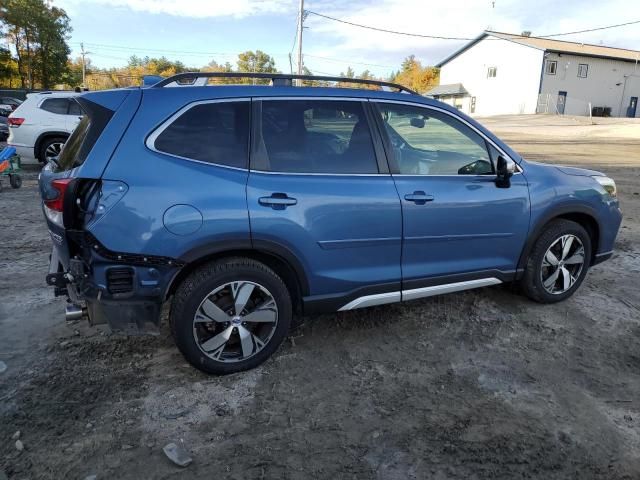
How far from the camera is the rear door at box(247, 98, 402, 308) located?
3.07 metres

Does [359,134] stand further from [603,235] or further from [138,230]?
[603,235]

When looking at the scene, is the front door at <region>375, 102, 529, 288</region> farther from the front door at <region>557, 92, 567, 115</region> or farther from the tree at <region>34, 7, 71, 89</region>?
the tree at <region>34, 7, 71, 89</region>

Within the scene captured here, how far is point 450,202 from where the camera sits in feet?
11.8

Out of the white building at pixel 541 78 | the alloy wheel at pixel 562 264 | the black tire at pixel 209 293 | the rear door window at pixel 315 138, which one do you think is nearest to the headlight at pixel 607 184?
the alloy wheel at pixel 562 264

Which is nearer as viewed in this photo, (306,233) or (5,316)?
(306,233)

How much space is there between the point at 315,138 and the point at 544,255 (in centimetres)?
225

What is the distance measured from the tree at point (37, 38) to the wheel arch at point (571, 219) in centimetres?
6116

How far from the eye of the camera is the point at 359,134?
347cm

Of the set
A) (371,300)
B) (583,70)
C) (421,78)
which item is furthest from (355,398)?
(421,78)

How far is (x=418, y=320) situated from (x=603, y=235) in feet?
6.25

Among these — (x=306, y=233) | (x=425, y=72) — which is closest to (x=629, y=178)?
(x=306, y=233)

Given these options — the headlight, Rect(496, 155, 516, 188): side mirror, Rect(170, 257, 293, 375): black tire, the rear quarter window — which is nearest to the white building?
the headlight

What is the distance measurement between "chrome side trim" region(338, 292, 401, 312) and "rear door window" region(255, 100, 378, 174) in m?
0.88

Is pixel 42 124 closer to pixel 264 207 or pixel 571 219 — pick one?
pixel 264 207
